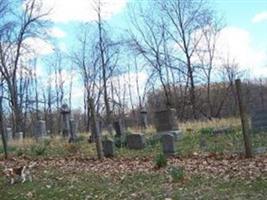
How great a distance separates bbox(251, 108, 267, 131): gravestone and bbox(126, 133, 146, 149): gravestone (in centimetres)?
517

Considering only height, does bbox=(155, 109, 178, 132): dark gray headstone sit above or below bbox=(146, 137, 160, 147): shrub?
above

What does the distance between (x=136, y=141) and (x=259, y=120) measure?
18.8 ft

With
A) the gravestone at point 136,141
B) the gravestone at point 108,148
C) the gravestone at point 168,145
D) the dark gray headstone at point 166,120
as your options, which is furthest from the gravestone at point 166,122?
the gravestone at point 168,145

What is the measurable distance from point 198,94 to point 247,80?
1576cm

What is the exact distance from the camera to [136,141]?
24.5 metres

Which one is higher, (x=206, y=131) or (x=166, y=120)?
(x=166, y=120)

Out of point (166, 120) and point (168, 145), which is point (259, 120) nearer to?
point (166, 120)

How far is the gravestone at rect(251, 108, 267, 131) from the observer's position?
2509 cm

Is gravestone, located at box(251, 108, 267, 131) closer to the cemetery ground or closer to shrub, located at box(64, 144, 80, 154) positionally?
the cemetery ground

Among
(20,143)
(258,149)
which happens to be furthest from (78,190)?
(20,143)

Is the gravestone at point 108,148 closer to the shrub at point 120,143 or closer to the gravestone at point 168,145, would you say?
the gravestone at point 168,145

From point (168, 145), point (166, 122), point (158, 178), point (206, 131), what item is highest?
point (166, 122)

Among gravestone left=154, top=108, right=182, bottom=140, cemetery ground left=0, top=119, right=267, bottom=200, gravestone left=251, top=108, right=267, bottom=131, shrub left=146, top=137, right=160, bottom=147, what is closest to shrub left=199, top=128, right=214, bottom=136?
gravestone left=154, top=108, right=182, bottom=140

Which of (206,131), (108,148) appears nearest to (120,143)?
(108,148)
